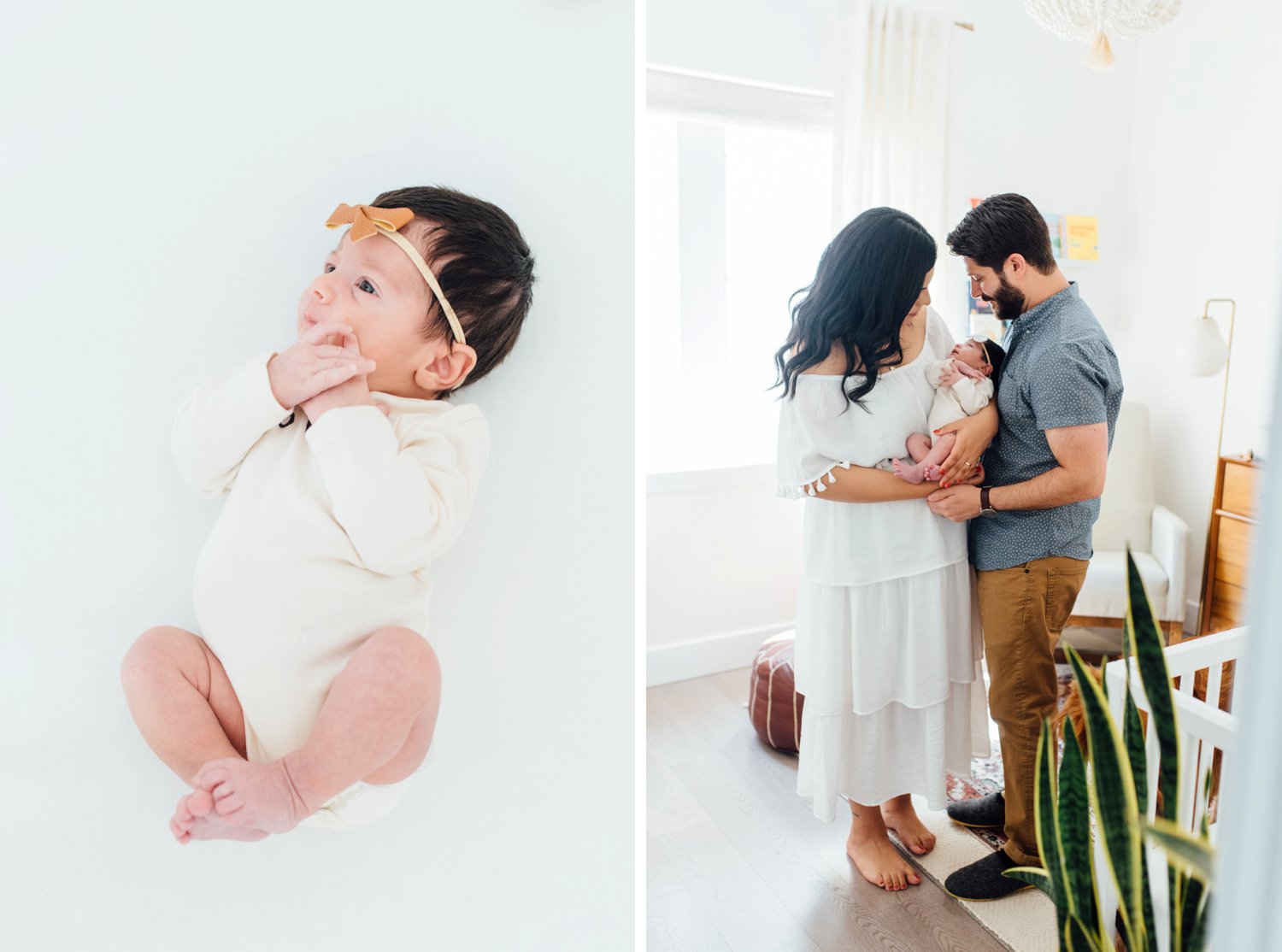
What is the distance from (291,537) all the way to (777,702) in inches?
82.3

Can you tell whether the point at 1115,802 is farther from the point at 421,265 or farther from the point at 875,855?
the point at 875,855

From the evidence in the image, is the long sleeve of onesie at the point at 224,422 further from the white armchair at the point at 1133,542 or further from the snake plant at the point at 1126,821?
the white armchair at the point at 1133,542

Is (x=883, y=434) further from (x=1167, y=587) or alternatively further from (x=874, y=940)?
(x=1167, y=587)

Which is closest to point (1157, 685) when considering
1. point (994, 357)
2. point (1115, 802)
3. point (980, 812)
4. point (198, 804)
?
point (1115, 802)

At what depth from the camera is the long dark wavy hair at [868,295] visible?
163cm

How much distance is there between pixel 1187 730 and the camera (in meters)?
1.24

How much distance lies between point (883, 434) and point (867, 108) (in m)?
1.88

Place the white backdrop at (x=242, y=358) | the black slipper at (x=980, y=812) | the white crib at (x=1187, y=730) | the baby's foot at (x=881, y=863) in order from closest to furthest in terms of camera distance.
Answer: the white backdrop at (x=242, y=358) < the white crib at (x=1187, y=730) < the baby's foot at (x=881, y=863) < the black slipper at (x=980, y=812)

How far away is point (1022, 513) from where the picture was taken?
1.74 meters

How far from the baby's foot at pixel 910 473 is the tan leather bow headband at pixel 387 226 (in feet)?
4.06

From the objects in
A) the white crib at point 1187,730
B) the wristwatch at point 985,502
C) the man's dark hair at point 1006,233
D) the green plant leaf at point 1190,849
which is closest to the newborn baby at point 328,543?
the green plant leaf at point 1190,849

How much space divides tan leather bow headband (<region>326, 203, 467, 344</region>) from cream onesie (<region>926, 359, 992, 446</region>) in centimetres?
129

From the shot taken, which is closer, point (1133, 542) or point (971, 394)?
point (971, 394)

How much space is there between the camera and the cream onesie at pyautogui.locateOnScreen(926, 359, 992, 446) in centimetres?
168
